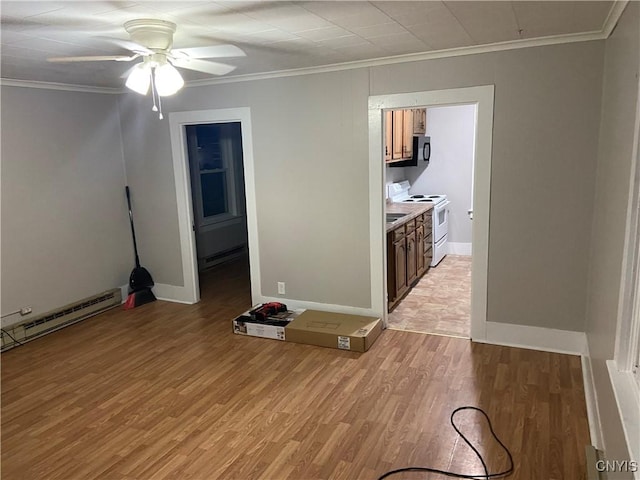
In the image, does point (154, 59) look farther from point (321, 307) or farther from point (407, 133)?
point (407, 133)

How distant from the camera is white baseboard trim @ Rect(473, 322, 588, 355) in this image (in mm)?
3496

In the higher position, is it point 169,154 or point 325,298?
point 169,154

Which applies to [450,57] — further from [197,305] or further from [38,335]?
[38,335]

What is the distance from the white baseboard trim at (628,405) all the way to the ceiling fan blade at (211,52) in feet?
8.93

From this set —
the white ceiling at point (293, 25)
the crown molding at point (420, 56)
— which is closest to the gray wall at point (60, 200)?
the white ceiling at point (293, 25)

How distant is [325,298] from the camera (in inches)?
173

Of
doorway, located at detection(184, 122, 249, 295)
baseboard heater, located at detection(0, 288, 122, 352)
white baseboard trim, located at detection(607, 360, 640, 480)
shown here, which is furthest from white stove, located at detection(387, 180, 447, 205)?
white baseboard trim, located at detection(607, 360, 640, 480)

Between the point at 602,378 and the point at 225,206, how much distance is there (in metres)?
5.50

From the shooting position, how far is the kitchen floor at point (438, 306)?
166 inches

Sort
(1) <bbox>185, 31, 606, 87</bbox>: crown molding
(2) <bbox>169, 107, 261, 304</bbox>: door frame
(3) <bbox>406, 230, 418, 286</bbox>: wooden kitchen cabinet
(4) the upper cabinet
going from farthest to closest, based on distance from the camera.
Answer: (4) the upper cabinet < (3) <bbox>406, 230, 418, 286</bbox>: wooden kitchen cabinet < (2) <bbox>169, 107, 261, 304</bbox>: door frame < (1) <bbox>185, 31, 606, 87</bbox>: crown molding

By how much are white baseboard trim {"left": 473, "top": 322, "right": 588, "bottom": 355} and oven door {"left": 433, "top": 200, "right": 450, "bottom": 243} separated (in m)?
2.54

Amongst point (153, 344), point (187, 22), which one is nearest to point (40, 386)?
point (153, 344)

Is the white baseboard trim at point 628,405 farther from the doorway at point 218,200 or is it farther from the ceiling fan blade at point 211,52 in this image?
the doorway at point 218,200

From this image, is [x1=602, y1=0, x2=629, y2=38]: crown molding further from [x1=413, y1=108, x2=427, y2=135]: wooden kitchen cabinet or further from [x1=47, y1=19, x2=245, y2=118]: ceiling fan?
[x1=413, y1=108, x2=427, y2=135]: wooden kitchen cabinet
